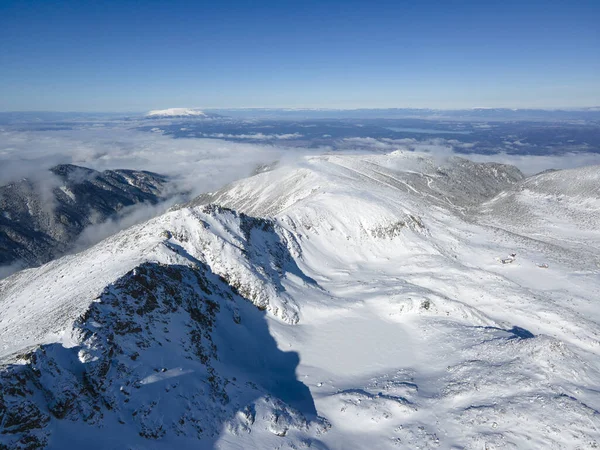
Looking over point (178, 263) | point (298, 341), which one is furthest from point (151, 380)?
point (178, 263)

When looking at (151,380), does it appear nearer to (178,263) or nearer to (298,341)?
(298,341)

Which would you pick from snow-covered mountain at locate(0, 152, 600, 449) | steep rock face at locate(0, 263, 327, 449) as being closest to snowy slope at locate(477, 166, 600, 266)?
snow-covered mountain at locate(0, 152, 600, 449)

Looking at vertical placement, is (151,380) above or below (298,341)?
above

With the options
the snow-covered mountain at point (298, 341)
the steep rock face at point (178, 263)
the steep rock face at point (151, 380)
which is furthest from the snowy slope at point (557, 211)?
the steep rock face at point (151, 380)

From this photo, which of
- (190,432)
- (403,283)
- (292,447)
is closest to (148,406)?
(190,432)

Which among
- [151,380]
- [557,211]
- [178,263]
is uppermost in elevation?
[178,263]

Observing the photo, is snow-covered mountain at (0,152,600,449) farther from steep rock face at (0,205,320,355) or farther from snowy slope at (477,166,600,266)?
snowy slope at (477,166,600,266)
